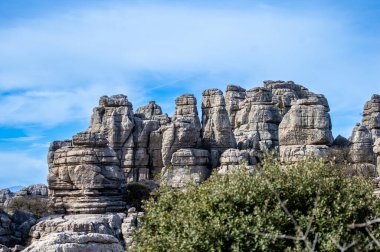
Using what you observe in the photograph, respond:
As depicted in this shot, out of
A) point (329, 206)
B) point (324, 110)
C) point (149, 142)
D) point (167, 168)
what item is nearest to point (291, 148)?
point (324, 110)

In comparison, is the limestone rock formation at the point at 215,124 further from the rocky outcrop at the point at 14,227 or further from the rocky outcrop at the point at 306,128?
the rocky outcrop at the point at 14,227

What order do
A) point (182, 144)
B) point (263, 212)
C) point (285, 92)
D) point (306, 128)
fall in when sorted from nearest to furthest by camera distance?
point (263, 212), point (306, 128), point (182, 144), point (285, 92)

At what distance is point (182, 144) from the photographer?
52688 millimetres

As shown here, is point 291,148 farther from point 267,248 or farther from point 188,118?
point 267,248

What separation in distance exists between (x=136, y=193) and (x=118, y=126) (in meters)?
13.4

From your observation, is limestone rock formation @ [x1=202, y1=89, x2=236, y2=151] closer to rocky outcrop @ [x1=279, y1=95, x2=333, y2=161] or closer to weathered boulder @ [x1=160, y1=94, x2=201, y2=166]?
weathered boulder @ [x1=160, y1=94, x2=201, y2=166]

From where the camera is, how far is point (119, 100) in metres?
57.7

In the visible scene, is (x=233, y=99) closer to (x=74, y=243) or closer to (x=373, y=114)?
(x=373, y=114)

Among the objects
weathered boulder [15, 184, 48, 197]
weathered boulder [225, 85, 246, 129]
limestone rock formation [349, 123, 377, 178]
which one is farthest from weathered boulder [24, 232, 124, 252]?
weathered boulder [225, 85, 246, 129]

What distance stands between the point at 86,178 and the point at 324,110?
2042 cm

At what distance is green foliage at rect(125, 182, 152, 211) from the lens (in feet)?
144

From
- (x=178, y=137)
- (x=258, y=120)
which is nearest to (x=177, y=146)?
(x=178, y=137)

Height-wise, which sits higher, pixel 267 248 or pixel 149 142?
pixel 149 142

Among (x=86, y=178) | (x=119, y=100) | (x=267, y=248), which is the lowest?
(x=267, y=248)
